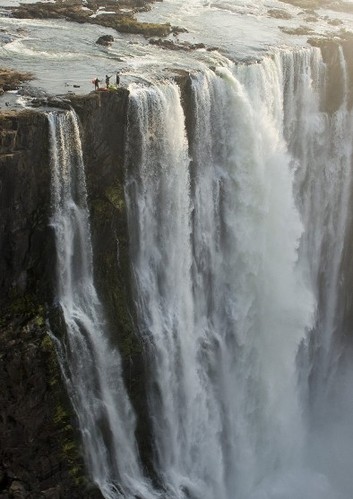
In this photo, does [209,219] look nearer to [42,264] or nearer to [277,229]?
[277,229]

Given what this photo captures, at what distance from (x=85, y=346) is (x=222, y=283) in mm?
6155

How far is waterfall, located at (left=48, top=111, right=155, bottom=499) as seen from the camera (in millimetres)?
16844

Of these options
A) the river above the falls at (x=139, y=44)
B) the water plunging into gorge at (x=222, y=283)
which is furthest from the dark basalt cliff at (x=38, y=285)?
the river above the falls at (x=139, y=44)

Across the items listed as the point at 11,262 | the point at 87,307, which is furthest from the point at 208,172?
the point at 11,262

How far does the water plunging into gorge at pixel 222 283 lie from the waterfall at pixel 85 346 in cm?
4

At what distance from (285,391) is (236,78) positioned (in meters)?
11.8

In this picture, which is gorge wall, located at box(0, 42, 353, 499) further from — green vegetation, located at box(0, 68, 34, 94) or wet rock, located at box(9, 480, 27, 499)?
green vegetation, located at box(0, 68, 34, 94)

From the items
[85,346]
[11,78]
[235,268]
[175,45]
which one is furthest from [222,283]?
[175,45]

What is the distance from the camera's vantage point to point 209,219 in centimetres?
2133

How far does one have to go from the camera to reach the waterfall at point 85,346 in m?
16.8

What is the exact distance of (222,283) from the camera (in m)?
22.2

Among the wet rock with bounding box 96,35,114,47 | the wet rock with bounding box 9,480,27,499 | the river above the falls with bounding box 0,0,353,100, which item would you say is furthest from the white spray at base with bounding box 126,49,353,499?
the wet rock with bounding box 96,35,114,47

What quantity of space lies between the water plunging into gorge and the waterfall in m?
0.04

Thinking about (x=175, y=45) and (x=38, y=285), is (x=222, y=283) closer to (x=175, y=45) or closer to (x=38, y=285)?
(x=38, y=285)
